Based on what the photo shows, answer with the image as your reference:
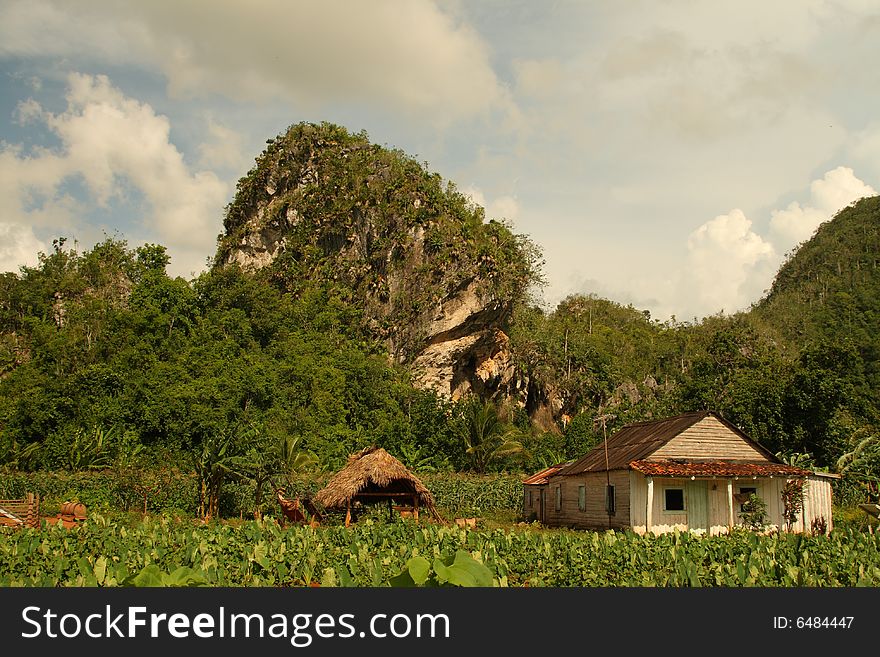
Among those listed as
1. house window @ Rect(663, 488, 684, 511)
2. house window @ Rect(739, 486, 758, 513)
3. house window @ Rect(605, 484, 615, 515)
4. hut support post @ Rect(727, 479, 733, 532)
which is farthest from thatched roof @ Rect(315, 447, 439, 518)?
house window @ Rect(739, 486, 758, 513)

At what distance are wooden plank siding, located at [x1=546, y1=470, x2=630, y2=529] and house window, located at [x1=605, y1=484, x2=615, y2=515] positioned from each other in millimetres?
131

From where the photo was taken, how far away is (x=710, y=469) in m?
22.8

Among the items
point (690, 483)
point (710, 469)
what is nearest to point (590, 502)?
point (690, 483)

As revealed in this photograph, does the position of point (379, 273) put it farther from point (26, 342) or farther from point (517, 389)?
point (26, 342)

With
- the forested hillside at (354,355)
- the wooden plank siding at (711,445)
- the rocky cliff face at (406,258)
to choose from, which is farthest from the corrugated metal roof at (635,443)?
the rocky cliff face at (406,258)

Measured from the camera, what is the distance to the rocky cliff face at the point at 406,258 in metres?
50.5

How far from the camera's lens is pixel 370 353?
50.8 metres

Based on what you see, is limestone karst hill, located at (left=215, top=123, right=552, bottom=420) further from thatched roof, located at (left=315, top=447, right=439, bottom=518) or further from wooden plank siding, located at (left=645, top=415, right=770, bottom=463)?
wooden plank siding, located at (left=645, top=415, right=770, bottom=463)

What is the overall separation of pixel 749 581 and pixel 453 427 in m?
34.1

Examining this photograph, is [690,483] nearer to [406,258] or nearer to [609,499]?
[609,499]

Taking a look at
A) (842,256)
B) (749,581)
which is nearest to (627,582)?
(749,581)

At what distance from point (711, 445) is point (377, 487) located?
10.8 m

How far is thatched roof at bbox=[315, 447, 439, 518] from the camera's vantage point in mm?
23500

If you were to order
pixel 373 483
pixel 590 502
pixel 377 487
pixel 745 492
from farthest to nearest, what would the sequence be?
pixel 590 502, pixel 377 487, pixel 373 483, pixel 745 492
